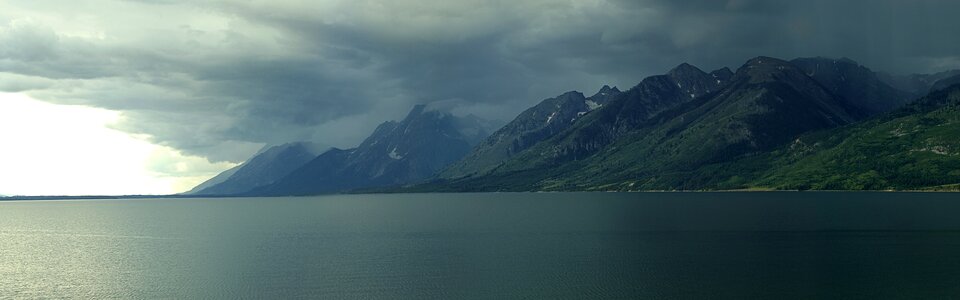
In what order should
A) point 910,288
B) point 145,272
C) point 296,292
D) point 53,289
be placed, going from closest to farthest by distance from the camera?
point 910,288, point 296,292, point 53,289, point 145,272

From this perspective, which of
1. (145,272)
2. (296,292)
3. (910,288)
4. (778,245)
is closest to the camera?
(910,288)

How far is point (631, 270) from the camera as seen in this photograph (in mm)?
134875

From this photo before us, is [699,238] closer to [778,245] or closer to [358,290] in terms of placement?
[778,245]

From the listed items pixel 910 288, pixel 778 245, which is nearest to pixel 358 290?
pixel 910 288

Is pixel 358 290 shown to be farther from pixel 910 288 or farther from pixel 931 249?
pixel 931 249

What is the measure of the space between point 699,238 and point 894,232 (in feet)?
183

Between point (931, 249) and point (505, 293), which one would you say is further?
point (931, 249)

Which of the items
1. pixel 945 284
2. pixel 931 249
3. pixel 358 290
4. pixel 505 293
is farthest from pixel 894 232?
pixel 358 290

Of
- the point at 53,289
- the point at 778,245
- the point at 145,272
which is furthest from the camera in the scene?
the point at 778,245

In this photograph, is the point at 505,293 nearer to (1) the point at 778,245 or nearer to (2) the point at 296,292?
(2) the point at 296,292

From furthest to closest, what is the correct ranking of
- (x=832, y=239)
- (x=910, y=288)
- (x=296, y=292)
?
1. (x=832, y=239)
2. (x=296, y=292)
3. (x=910, y=288)

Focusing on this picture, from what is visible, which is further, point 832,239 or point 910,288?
point 832,239

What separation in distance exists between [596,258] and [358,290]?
56938mm

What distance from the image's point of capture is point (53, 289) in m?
132
